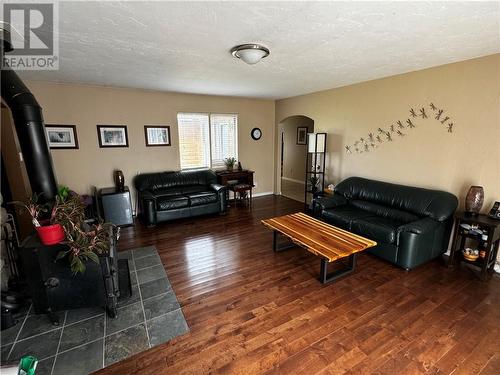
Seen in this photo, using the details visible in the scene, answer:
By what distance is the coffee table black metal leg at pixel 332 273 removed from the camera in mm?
2566

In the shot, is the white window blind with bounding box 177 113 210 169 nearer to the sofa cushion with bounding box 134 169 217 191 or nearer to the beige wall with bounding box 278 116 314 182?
the sofa cushion with bounding box 134 169 217 191

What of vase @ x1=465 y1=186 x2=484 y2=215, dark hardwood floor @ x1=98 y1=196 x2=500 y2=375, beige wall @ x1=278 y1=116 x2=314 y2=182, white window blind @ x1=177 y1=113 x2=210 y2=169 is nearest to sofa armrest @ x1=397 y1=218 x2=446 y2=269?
dark hardwood floor @ x1=98 y1=196 x2=500 y2=375

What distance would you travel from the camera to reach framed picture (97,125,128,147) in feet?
14.6

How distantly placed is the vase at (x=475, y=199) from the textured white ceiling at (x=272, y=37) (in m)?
1.51

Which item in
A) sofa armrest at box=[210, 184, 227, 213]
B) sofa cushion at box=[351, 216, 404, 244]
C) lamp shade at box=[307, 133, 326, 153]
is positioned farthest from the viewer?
sofa armrest at box=[210, 184, 227, 213]

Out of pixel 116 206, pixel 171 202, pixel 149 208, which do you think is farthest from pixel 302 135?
pixel 116 206

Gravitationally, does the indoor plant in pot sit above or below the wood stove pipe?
below

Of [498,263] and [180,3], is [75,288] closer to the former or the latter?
[180,3]

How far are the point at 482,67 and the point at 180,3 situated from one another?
336cm

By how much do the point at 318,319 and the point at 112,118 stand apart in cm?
470

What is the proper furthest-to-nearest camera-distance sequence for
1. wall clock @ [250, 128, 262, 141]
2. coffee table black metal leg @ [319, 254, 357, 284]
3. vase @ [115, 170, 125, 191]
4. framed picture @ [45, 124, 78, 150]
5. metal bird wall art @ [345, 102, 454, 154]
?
wall clock @ [250, 128, 262, 141] < vase @ [115, 170, 125, 191] < framed picture @ [45, 124, 78, 150] < metal bird wall art @ [345, 102, 454, 154] < coffee table black metal leg @ [319, 254, 357, 284]

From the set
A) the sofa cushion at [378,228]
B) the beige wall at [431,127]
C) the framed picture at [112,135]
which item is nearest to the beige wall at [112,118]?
the framed picture at [112,135]

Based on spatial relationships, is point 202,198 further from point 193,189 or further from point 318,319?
point 318,319

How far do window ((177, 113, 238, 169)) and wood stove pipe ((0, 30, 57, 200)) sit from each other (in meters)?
3.10
